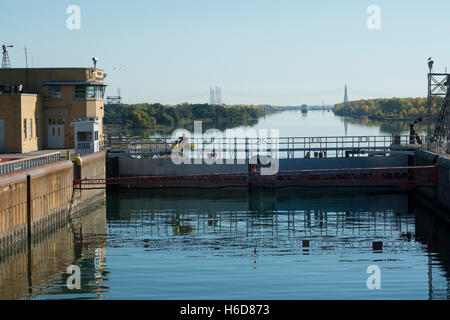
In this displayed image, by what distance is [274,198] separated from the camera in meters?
49.2

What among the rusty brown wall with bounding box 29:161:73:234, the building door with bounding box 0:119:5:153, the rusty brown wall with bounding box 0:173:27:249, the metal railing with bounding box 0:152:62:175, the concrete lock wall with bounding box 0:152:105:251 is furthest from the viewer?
the building door with bounding box 0:119:5:153

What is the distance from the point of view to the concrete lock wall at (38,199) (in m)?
Result: 30.3

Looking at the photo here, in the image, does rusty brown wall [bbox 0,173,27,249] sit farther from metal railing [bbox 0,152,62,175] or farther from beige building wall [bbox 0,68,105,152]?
beige building wall [bbox 0,68,105,152]

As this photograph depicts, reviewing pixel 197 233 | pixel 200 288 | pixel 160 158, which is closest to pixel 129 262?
pixel 200 288

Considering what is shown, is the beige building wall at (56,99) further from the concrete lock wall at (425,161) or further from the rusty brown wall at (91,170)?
the concrete lock wall at (425,161)

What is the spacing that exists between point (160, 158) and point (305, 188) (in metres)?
10.4

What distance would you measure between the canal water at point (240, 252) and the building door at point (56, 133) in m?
10.7

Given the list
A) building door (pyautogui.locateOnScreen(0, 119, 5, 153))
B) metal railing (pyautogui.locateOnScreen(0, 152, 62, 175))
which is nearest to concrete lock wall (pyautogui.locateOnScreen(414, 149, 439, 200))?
metal railing (pyautogui.locateOnScreen(0, 152, 62, 175))

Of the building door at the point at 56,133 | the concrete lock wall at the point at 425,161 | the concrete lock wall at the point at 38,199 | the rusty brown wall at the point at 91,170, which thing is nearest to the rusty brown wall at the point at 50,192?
the concrete lock wall at the point at 38,199

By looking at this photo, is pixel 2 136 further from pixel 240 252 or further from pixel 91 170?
pixel 240 252

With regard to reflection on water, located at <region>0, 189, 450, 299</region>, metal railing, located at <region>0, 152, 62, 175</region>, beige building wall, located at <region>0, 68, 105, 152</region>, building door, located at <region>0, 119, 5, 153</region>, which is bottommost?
reflection on water, located at <region>0, 189, 450, 299</region>

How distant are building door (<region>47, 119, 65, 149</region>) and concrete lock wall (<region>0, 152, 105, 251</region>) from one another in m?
11.0

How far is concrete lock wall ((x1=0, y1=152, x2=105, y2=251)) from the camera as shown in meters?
30.3
